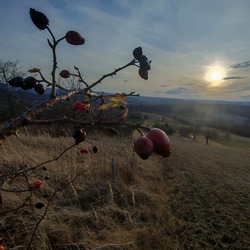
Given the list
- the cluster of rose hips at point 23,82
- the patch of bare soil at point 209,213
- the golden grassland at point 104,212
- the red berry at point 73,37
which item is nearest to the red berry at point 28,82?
the cluster of rose hips at point 23,82

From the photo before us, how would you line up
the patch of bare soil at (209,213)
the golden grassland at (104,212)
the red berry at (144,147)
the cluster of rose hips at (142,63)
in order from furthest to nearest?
the patch of bare soil at (209,213)
the golden grassland at (104,212)
the cluster of rose hips at (142,63)
the red berry at (144,147)

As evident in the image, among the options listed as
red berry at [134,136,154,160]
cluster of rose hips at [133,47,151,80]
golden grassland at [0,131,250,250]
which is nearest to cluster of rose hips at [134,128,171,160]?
red berry at [134,136,154,160]

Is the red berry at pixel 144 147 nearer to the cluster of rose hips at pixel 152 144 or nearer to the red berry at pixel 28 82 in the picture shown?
the cluster of rose hips at pixel 152 144

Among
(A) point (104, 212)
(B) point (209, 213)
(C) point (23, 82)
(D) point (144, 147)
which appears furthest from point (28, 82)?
(B) point (209, 213)

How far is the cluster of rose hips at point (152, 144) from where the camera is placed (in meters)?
0.64

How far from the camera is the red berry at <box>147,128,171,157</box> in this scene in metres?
0.65

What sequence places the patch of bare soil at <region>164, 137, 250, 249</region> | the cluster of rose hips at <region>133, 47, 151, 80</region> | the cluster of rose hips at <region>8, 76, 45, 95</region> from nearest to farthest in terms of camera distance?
the cluster of rose hips at <region>8, 76, 45, 95</region> → the cluster of rose hips at <region>133, 47, 151, 80</region> → the patch of bare soil at <region>164, 137, 250, 249</region>

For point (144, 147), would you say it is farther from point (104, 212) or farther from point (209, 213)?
point (209, 213)

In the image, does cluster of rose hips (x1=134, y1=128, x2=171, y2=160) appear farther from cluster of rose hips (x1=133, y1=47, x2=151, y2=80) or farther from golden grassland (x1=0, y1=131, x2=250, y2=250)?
golden grassland (x1=0, y1=131, x2=250, y2=250)

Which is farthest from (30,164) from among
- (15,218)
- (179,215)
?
(179,215)

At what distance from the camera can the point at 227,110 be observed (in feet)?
347

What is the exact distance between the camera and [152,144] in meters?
0.64

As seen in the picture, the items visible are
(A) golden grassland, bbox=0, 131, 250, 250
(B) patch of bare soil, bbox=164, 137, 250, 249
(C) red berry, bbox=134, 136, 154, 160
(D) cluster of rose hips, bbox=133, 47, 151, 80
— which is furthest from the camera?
(B) patch of bare soil, bbox=164, 137, 250, 249

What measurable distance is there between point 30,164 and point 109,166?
6.34 feet
